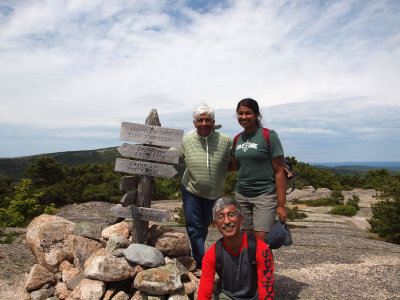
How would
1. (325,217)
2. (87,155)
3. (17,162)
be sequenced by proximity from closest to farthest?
(325,217)
(17,162)
(87,155)

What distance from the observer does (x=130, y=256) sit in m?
4.35

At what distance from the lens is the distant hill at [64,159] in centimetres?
7075

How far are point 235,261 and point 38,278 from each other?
→ 3.57 metres

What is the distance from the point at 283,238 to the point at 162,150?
230 centimetres

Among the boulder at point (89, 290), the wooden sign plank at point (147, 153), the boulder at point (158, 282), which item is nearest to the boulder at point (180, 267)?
the boulder at point (158, 282)

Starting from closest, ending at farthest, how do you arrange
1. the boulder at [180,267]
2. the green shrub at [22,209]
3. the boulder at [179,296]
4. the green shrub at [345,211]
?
the boulder at [179,296] < the boulder at [180,267] < the green shrub at [22,209] < the green shrub at [345,211]

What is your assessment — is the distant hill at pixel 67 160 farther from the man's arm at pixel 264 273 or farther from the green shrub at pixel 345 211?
the man's arm at pixel 264 273

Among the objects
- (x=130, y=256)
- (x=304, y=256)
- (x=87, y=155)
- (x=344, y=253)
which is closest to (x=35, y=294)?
(x=130, y=256)

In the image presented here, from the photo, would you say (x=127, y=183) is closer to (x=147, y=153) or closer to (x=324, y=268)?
(x=147, y=153)

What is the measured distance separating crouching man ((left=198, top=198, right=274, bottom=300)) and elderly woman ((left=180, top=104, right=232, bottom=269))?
1.18m

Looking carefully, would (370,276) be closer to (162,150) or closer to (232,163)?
(232,163)

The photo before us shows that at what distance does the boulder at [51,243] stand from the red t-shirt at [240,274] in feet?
10.9

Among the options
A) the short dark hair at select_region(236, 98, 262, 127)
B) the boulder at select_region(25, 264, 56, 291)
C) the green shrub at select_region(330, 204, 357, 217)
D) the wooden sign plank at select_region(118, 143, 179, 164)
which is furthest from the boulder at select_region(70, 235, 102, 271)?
the green shrub at select_region(330, 204, 357, 217)

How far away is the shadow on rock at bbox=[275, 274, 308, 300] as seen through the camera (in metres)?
4.66
